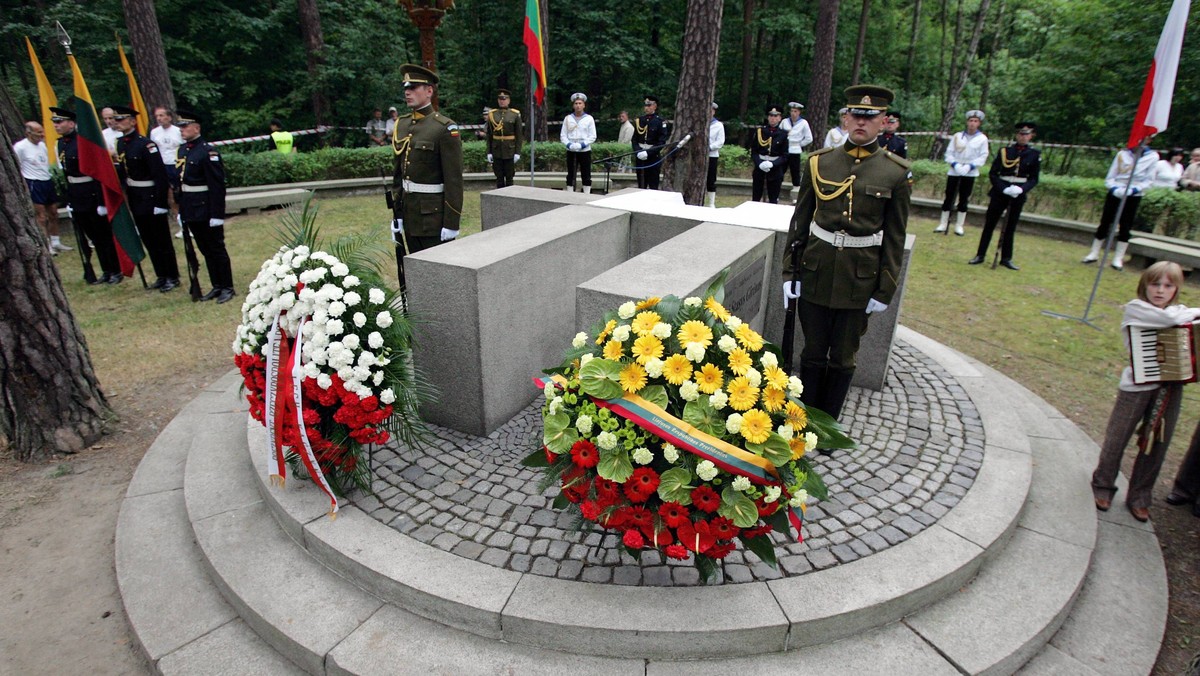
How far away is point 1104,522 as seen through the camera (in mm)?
4043

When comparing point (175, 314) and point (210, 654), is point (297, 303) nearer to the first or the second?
point (210, 654)

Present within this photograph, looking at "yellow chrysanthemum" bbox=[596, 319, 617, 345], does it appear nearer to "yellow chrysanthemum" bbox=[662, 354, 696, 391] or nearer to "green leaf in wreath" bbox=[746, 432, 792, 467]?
"yellow chrysanthemum" bbox=[662, 354, 696, 391]

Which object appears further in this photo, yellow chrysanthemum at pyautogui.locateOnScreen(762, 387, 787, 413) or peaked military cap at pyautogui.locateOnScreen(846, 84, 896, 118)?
peaked military cap at pyautogui.locateOnScreen(846, 84, 896, 118)

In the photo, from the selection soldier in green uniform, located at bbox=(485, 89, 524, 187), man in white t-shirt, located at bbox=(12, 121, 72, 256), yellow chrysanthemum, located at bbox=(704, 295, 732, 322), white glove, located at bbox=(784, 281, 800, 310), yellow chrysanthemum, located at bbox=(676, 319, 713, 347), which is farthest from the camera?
A: soldier in green uniform, located at bbox=(485, 89, 524, 187)

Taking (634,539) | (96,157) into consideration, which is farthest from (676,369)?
(96,157)

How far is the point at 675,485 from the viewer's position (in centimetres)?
274

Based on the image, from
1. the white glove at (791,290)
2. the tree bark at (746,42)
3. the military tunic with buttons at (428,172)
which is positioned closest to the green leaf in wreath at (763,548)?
the white glove at (791,290)

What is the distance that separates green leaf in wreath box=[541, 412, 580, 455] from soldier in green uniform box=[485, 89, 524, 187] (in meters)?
10.1

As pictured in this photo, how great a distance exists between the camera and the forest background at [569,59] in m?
18.4

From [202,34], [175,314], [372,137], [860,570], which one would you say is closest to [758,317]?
[860,570]

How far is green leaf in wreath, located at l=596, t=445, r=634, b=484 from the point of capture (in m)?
2.77

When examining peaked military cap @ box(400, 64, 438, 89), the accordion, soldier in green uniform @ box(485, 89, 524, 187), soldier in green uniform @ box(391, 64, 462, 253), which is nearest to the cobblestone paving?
the accordion

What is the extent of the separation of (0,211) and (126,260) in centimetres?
381

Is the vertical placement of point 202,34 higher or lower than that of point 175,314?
higher
